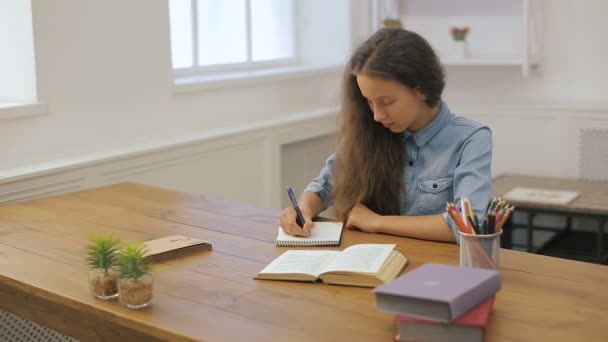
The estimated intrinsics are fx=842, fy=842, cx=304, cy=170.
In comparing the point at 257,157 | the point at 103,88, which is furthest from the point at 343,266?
the point at 257,157

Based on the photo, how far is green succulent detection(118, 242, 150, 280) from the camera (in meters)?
1.69

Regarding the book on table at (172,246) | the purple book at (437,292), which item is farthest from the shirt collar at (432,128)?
the purple book at (437,292)

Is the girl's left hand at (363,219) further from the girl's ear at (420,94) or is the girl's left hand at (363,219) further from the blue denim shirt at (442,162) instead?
the girl's ear at (420,94)

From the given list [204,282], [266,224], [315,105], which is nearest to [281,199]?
[315,105]

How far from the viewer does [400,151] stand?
94.0 inches

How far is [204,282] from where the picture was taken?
6.17ft

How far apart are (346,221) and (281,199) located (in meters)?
1.92

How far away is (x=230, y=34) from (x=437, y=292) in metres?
3.01

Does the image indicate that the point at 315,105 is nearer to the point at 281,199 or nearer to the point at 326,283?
the point at 281,199

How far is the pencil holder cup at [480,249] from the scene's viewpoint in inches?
70.1

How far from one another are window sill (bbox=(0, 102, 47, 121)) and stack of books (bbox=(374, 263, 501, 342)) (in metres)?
1.87

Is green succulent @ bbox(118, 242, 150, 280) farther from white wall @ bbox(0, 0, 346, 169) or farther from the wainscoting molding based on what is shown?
white wall @ bbox(0, 0, 346, 169)

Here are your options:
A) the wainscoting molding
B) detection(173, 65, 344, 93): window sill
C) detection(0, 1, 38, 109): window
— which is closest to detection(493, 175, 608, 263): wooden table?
the wainscoting molding

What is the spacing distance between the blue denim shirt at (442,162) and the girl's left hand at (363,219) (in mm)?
139
